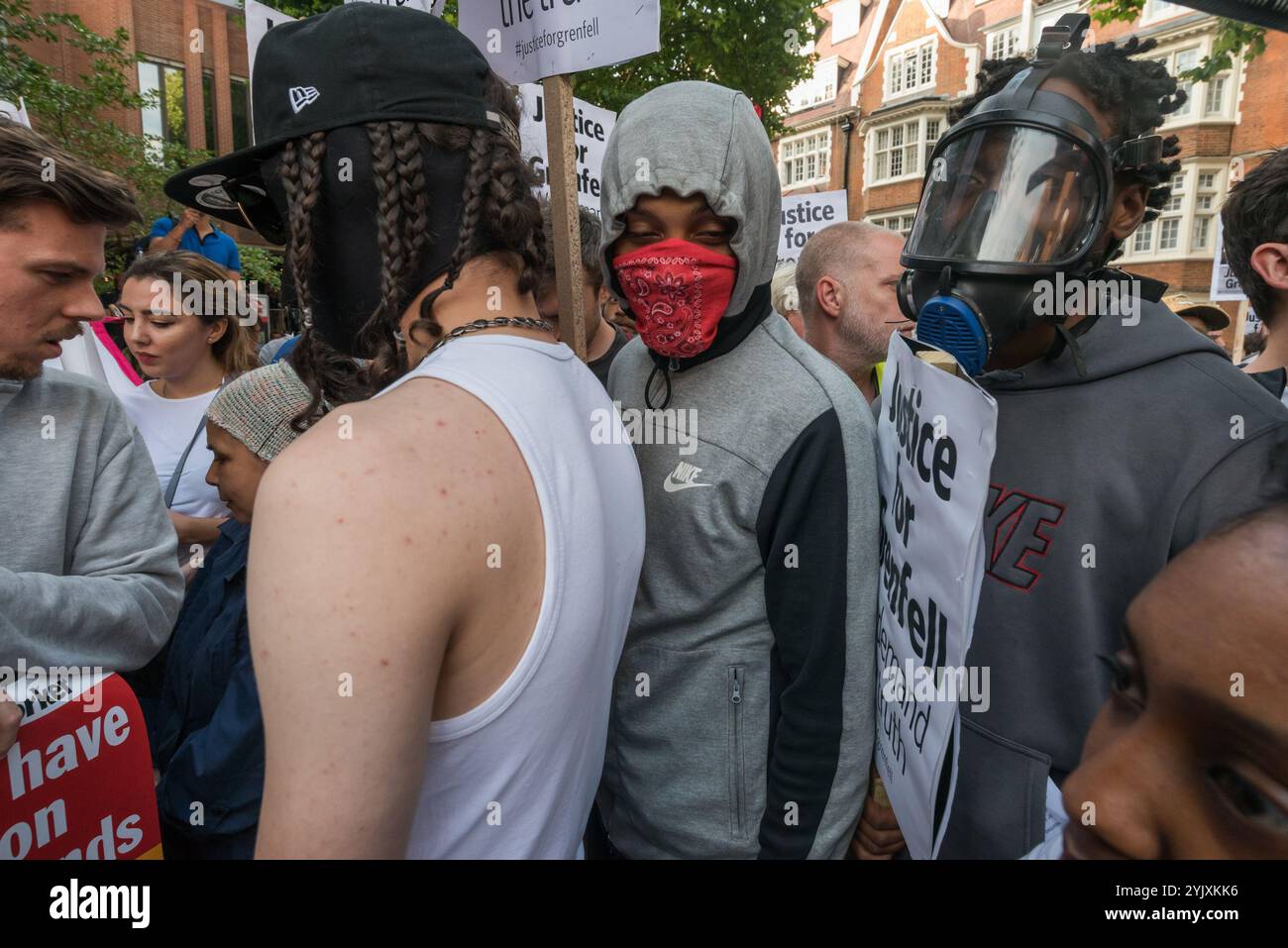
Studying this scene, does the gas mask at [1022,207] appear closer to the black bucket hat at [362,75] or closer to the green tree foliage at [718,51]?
the black bucket hat at [362,75]

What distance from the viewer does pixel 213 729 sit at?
80.0 inches

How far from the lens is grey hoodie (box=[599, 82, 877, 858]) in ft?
5.52

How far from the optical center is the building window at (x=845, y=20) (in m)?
35.5

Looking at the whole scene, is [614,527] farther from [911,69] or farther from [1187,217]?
[911,69]

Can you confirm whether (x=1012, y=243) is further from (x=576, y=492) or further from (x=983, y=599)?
(x=576, y=492)

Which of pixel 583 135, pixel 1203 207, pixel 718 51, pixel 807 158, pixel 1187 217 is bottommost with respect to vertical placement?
pixel 583 135

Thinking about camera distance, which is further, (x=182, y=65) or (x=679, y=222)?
(x=182, y=65)

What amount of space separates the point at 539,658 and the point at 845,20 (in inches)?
1644

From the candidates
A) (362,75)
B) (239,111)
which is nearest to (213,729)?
(362,75)

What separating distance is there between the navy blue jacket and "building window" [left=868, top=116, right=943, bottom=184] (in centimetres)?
3123

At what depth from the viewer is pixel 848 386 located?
1812 millimetres

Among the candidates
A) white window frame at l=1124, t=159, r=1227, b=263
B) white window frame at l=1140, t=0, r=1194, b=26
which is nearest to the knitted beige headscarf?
white window frame at l=1124, t=159, r=1227, b=263

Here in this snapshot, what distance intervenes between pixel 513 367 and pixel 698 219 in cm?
87
